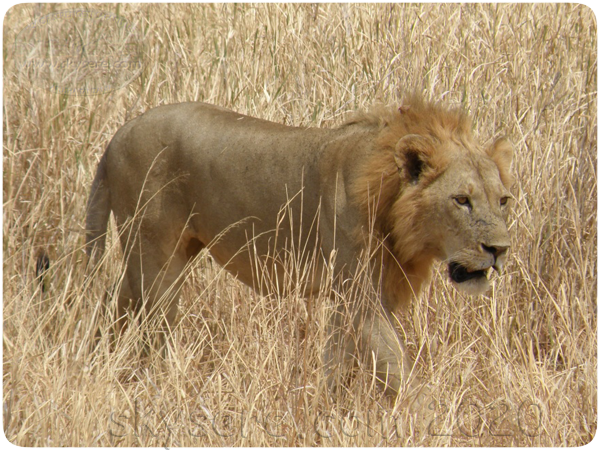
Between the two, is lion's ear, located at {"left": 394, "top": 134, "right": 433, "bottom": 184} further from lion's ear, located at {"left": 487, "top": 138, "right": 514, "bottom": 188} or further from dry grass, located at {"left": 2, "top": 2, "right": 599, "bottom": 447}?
dry grass, located at {"left": 2, "top": 2, "right": 599, "bottom": 447}

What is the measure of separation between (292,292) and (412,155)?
2.83 feet

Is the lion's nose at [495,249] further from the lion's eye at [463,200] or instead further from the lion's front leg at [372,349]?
the lion's front leg at [372,349]

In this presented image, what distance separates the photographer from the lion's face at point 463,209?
3396mm

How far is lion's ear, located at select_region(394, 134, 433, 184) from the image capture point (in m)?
3.57

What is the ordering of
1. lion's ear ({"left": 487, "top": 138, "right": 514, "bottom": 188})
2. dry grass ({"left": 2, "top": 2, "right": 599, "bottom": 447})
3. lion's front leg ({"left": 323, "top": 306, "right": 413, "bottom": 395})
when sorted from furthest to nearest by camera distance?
lion's ear ({"left": 487, "top": 138, "right": 514, "bottom": 188}), lion's front leg ({"left": 323, "top": 306, "right": 413, "bottom": 395}), dry grass ({"left": 2, "top": 2, "right": 599, "bottom": 447})

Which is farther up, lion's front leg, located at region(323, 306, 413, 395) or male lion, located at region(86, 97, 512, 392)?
male lion, located at region(86, 97, 512, 392)

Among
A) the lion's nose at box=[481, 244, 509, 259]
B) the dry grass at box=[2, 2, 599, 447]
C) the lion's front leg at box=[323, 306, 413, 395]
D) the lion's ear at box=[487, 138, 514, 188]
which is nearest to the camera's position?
the lion's nose at box=[481, 244, 509, 259]

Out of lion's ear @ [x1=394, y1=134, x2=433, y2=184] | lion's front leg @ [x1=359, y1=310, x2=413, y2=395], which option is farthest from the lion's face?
lion's front leg @ [x1=359, y1=310, x2=413, y2=395]

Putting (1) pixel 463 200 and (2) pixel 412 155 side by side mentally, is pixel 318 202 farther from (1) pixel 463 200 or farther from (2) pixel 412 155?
(1) pixel 463 200

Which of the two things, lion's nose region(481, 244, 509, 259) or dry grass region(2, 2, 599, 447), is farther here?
dry grass region(2, 2, 599, 447)

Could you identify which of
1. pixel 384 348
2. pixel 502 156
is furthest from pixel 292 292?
pixel 502 156

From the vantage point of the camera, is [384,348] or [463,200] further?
[384,348]

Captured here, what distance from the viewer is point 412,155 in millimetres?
3590

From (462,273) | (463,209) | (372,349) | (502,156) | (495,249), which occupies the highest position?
(502,156)
